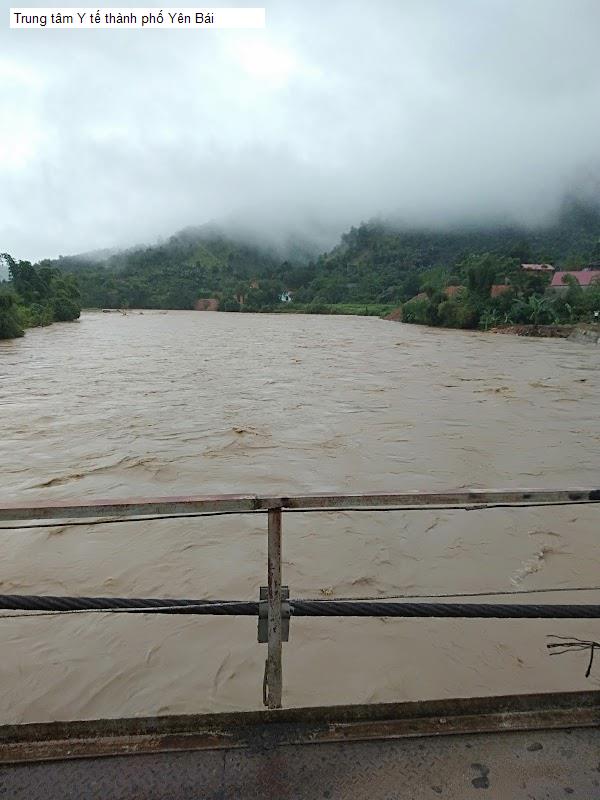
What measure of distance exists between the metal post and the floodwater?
1518mm

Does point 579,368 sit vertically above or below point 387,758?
below

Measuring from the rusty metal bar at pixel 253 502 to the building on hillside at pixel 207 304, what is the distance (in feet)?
268

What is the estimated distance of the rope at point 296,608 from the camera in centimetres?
154

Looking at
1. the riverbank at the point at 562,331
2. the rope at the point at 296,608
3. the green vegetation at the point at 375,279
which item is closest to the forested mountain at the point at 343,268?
the green vegetation at the point at 375,279

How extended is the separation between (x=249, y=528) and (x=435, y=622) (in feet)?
7.01

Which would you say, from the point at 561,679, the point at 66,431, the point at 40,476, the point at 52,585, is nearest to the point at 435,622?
the point at 561,679

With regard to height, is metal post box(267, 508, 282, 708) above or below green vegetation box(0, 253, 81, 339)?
above

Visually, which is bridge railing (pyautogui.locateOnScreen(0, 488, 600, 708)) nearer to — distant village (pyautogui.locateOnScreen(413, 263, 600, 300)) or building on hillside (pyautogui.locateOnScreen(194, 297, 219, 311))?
distant village (pyautogui.locateOnScreen(413, 263, 600, 300))

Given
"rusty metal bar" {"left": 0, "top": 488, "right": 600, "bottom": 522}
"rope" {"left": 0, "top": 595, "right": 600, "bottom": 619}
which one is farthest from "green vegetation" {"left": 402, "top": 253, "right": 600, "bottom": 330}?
"rusty metal bar" {"left": 0, "top": 488, "right": 600, "bottom": 522}

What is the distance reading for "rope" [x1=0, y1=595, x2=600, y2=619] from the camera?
1.54m

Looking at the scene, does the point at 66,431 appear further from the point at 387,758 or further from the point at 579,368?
the point at 579,368

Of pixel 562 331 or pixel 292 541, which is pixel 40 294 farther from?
pixel 292 541

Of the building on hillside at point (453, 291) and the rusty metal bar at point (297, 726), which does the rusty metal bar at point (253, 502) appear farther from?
the building on hillside at point (453, 291)

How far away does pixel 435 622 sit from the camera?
379 cm
